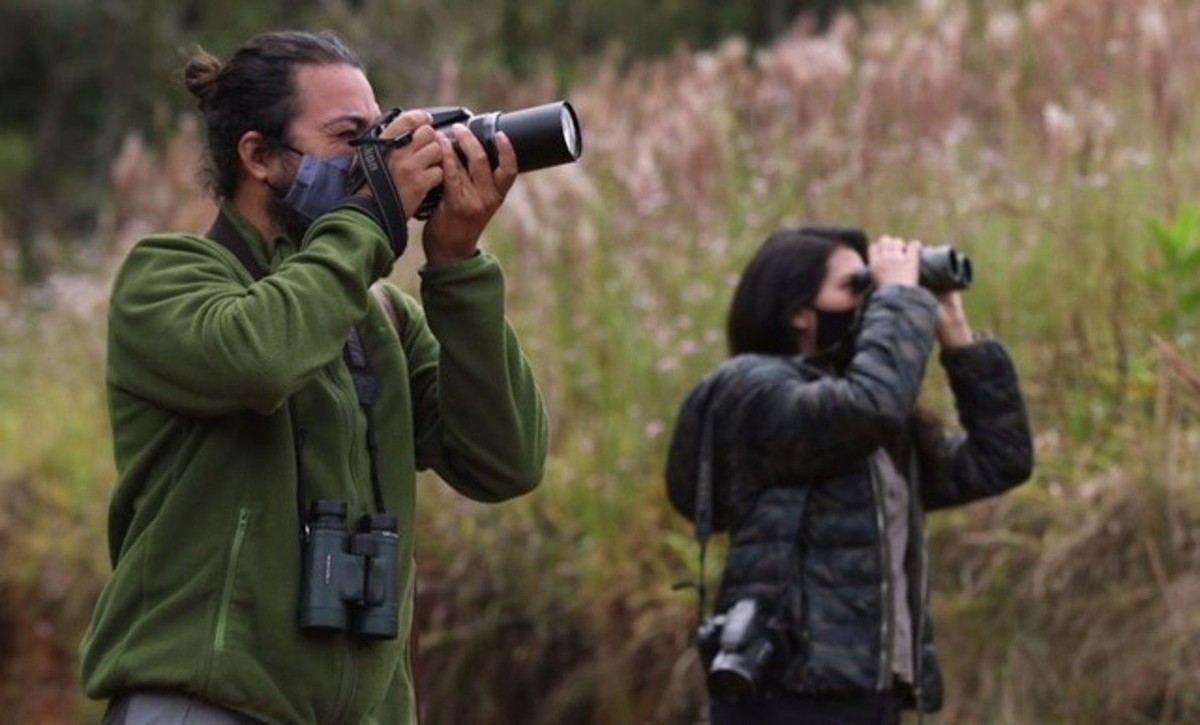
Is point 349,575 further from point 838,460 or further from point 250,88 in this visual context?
point 838,460

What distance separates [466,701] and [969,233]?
7.62ft

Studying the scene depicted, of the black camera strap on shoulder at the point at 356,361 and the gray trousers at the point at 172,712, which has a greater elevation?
the black camera strap on shoulder at the point at 356,361

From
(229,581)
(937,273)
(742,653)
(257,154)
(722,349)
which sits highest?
(257,154)

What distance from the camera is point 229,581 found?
3.38 m

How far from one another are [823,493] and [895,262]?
0.56m

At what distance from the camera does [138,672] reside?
3.36m

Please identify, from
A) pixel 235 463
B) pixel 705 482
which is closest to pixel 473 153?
pixel 235 463

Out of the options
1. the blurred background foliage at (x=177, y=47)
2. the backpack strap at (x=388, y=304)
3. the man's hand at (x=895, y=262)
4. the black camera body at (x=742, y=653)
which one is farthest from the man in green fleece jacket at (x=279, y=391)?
the blurred background foliage at (x=177, y=47)

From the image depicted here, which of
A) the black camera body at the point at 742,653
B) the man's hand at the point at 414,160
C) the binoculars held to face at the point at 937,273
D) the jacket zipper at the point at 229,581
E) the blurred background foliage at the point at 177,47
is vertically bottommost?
the black camera body at the point at 742,653

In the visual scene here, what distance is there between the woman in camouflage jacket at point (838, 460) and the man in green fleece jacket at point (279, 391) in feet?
4.67

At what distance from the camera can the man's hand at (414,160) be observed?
11.5ft

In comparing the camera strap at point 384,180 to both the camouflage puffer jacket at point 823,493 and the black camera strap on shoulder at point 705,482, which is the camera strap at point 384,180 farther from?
the black camera strap on shoulder at point 705,482

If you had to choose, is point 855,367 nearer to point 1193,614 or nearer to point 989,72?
point 1193,614

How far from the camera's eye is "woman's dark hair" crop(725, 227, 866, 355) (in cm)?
543
